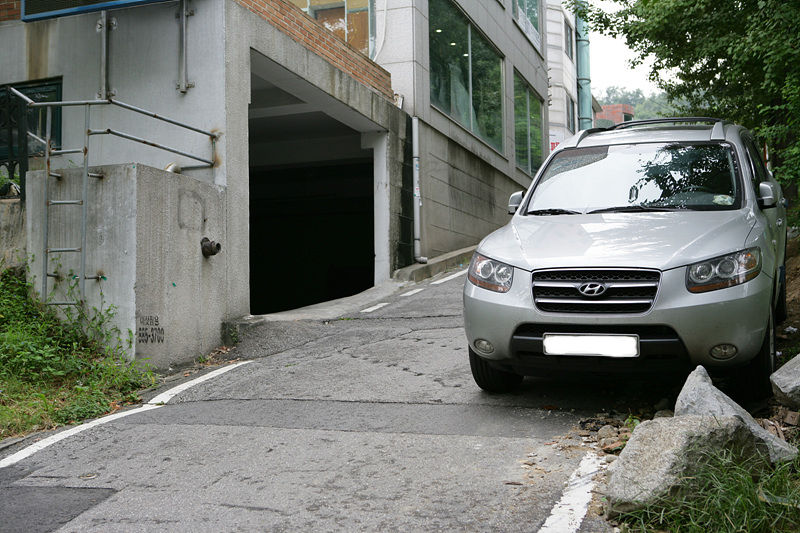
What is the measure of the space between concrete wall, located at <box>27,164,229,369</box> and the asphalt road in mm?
1067

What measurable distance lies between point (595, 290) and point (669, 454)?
4.42 feet

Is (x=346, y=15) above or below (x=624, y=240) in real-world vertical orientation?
above

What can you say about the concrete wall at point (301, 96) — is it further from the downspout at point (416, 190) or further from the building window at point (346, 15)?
the building window at point (346, 15)

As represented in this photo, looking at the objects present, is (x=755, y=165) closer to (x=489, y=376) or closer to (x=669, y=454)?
(x=489, y=376)

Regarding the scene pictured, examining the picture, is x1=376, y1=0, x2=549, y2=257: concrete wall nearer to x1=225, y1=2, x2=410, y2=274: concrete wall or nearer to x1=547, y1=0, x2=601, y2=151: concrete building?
x1=225, y1=2, x2=410, y2=274: concrete wall

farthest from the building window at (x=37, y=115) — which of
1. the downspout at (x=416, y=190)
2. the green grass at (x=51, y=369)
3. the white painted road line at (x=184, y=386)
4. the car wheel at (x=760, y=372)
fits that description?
the car wheel at (x=760, y=372)

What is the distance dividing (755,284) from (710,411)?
42.7 inches

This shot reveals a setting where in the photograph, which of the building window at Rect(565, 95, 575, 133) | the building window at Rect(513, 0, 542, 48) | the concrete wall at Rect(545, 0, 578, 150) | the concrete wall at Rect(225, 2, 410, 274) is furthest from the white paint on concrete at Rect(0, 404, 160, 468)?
the building window at Rect(565, 95, 575, 133)

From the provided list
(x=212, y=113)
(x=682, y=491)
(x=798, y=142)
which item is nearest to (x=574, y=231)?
(x=682, y=491)

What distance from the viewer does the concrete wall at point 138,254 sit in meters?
7.61

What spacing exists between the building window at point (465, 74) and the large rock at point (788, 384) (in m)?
12.5

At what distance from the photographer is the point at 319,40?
12070 millimetres

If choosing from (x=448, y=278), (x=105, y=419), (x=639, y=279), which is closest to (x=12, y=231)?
(x=105, y=419)

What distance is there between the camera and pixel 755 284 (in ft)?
15.1
